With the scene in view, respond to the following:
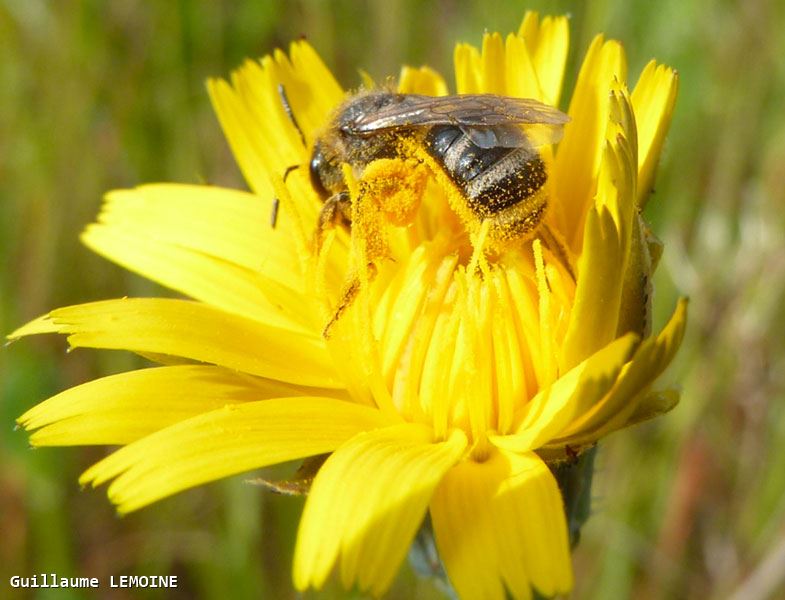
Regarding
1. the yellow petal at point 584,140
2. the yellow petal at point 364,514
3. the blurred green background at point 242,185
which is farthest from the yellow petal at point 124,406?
the blurred green background at point 242,185

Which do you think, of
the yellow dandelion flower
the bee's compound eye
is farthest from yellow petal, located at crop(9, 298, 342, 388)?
the bee's compound eye

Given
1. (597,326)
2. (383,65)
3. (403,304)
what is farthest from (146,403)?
(383,65)

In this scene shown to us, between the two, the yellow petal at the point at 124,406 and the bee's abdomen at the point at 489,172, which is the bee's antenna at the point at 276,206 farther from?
the yellow petal at the point at 124,406

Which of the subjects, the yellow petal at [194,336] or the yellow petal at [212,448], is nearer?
the yellow petal at [212,448]

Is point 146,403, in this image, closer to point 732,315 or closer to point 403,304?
point 403,304

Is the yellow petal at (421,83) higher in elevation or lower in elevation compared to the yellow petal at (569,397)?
higher

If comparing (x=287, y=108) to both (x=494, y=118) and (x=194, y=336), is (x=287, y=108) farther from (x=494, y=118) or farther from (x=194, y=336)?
(x=194, y=336)

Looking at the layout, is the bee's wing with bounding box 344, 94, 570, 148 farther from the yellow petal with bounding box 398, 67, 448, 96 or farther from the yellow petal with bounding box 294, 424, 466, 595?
the yellow petal with bounding box 294, 424, 466, 595
